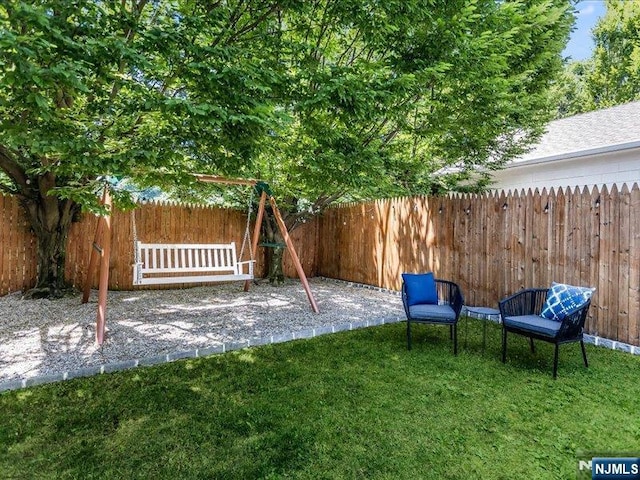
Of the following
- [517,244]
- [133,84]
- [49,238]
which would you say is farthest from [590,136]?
[49,238]

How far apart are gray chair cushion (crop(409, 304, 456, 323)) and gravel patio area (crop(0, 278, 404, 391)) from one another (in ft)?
3.73

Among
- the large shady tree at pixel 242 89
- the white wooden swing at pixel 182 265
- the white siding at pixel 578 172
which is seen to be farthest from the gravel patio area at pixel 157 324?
the white siding at pixel 578 172

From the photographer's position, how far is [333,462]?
85.4 inches

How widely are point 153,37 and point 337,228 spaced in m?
6.98

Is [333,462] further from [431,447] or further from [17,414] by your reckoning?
[17,414]

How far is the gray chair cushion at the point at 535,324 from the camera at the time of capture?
3.57 m

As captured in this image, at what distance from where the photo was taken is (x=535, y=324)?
12.1 feet

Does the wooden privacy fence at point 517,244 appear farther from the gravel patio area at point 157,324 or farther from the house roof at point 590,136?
the house roof at point 590,136

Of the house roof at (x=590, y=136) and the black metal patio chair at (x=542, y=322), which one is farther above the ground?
the house roof at (x=590, y=136)

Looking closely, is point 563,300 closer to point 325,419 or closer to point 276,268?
point 325,419

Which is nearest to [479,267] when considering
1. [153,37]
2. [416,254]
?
[416,254]

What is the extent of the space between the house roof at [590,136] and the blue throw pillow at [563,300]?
3645 mm

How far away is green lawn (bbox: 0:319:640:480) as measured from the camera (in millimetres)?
2139

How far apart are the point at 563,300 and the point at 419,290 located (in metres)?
1.59
